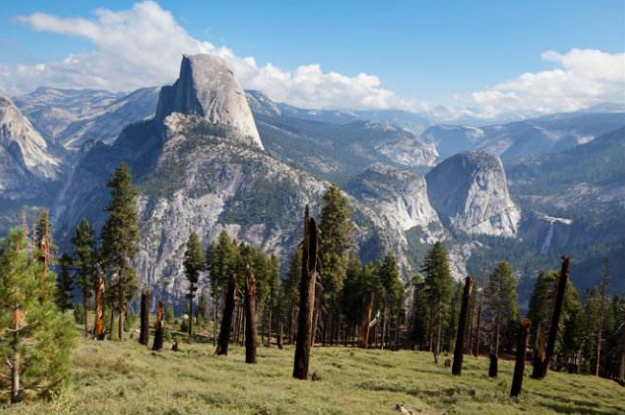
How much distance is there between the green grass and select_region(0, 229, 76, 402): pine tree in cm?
74

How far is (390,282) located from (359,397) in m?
44.2

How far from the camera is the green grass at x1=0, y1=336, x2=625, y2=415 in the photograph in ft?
48.8

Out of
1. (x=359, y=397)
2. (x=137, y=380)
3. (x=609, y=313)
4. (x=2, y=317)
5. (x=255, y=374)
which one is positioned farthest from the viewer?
(x=609, y=313)

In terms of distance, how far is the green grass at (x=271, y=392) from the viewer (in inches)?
585

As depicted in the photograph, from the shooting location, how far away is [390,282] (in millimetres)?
63312

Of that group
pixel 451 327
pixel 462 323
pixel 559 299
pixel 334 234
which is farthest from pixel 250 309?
pixel 451 327

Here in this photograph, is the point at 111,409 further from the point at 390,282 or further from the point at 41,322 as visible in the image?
the point at 390,282

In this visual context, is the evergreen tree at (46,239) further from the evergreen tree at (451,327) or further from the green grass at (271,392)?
the evergreen tree at (451,327)

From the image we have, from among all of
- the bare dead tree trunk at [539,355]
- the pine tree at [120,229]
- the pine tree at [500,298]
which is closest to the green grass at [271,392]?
the bare dead tree trunk at [539,355]

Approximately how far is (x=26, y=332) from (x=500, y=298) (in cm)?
5627

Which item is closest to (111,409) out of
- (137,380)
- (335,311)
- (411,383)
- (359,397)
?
(137,380)

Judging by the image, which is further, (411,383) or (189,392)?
(411,383)

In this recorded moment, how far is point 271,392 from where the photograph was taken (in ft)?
59.2

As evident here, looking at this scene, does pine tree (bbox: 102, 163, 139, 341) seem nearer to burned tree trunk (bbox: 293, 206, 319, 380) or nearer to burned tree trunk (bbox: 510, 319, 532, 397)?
burned tree trunk (bbox: 293, 206, 319, 380)
